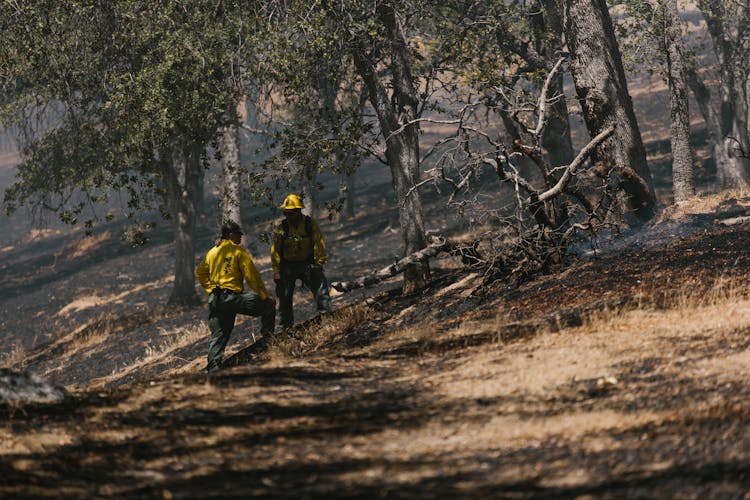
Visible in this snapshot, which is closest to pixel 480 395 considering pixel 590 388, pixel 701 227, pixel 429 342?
pixel 590 388

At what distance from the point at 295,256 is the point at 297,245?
0.16 metres

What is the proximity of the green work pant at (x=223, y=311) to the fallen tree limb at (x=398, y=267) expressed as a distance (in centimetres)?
183

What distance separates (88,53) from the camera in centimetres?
→ 1352

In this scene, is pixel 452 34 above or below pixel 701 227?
above

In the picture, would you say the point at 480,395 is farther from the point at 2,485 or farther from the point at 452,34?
the point at 452,34

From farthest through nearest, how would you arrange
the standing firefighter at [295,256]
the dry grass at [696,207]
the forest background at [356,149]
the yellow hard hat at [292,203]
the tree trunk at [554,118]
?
the tree trunk at [554,118] < the dry grass at [696,207] < the standing firefighter at [295,256] < the yellow hard hat at [292,203] < the forest background at [356,149]

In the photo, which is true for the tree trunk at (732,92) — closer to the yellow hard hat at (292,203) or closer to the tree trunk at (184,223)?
the tree trunk at (184,223)

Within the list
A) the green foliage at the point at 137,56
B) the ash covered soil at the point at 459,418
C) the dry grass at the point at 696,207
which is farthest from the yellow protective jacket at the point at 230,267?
the dry grass at the point at 696,207

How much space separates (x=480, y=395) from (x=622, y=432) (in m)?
1.27

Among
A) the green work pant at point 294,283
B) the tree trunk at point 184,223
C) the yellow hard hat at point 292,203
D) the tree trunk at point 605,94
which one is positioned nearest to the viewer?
the yellow hard hat at point 292,203

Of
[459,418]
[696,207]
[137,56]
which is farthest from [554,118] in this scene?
[459,418]

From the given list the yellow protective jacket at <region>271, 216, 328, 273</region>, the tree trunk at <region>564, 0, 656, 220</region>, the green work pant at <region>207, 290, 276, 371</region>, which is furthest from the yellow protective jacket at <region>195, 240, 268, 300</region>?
the tree trunk at <region>564, 0, 656, 220</region>

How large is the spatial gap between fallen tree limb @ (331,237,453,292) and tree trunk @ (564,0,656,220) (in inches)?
124

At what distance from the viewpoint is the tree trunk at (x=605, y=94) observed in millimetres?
14320
